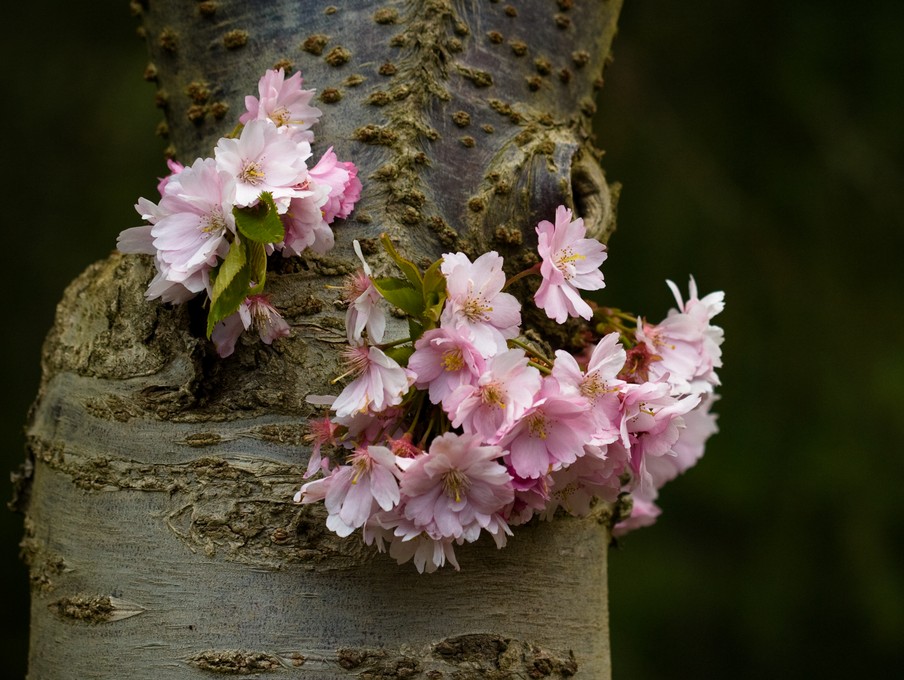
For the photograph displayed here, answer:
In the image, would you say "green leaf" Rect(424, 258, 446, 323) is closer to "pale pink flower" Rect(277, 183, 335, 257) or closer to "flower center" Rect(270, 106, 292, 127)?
"pale pink flower" Rect(277, 183, 335, 257)

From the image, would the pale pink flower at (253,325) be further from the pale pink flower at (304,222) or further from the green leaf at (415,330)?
the green leaf at (415,330)

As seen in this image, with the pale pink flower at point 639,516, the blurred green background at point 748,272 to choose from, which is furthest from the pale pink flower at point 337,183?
→ the blurred green background at point 748,272

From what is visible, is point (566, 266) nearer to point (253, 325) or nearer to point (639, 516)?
point (253, 325)

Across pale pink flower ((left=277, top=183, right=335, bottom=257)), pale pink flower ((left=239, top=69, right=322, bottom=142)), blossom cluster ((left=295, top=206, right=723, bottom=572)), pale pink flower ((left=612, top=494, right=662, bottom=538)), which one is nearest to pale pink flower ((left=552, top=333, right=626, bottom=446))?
blossom cluster ((left=295, top=206, right=723, bottom=572))

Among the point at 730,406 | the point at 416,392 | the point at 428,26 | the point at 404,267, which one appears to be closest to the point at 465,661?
the point at 416,392

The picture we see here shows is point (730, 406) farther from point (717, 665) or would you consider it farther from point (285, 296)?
point (285, 296)

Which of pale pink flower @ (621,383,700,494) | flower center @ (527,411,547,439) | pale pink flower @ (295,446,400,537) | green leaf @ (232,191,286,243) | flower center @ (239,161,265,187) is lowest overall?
pale pink flower @ (295,446,400,537)
